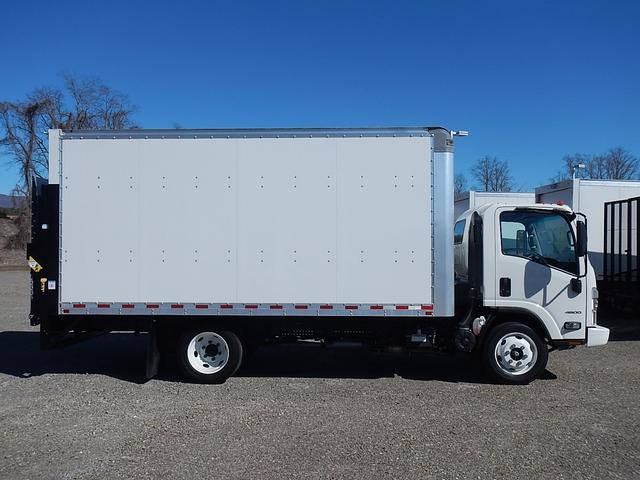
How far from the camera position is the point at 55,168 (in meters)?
6.73

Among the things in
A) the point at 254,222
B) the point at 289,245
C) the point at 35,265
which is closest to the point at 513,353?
the point at 289,245

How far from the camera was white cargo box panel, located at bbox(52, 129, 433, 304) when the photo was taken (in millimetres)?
6547

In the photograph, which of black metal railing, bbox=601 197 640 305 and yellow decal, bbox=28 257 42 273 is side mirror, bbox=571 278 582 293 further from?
yellow decal, bbox=28 257 42 273

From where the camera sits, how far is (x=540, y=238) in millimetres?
6871

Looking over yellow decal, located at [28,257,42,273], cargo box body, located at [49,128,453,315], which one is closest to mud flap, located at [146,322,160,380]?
cargo box body, located at [49,128,453,315]

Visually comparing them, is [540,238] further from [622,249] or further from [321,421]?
[622,249]

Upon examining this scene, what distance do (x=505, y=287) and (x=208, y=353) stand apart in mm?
3830

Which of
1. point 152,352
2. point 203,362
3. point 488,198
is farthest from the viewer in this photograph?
point 488,198

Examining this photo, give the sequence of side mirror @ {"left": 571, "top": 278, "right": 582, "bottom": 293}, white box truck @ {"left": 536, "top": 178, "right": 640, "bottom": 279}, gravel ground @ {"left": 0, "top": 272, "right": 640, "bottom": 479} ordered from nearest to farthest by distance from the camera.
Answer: gravel ground @ {"left": 0, "top": 272, "right": 640, "bottom": 479}
side mirror @ {"left": 571, "top": 278, "right": 582, "bottom": 293}
white box truck @ {"left": 536, "top": 178, "right": 640, "bottom": 279}

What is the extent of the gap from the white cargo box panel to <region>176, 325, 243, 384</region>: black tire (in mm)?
543

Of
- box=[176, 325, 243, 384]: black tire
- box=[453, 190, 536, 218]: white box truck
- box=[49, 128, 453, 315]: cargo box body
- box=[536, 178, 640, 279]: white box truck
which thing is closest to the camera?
box=[49, 128, 453, 315]: cargo box body

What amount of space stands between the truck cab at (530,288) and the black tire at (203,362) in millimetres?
3028

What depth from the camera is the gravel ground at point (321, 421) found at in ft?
14.3

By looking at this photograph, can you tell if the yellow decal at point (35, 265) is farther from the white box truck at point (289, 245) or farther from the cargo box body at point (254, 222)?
the cargo box body at point (254, 222)
